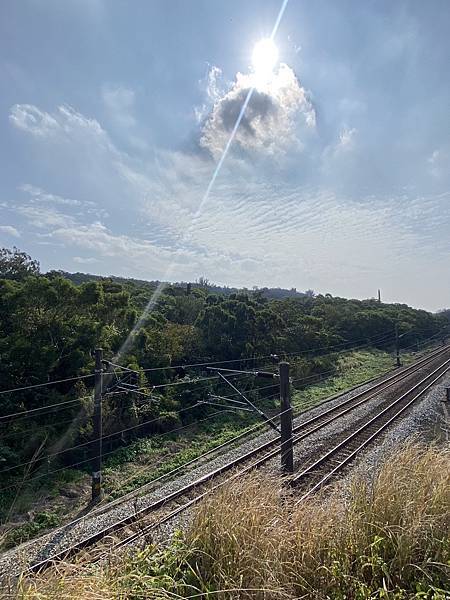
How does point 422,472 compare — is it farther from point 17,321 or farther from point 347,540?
point 17,321

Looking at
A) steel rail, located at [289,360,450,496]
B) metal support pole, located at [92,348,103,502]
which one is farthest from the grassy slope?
steel rail, located at [289,360,450,496]

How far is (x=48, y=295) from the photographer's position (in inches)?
535

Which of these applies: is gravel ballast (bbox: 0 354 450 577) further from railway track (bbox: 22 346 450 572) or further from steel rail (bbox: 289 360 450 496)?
steel rail (bbox: 289 360 450 496)

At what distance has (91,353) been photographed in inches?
573

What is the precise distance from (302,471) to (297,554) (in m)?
7.24

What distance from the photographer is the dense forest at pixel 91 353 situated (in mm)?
12031

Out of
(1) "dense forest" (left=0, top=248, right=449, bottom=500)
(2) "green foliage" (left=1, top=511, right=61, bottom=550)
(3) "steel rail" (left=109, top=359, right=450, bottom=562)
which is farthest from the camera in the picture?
(1) "dense forest" (left=0, top=248, right=449, bottom=500)

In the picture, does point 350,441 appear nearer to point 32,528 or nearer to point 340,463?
point 340,463

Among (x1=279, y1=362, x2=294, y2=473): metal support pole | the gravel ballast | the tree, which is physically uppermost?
the tree

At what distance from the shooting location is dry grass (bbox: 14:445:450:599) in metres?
2.37

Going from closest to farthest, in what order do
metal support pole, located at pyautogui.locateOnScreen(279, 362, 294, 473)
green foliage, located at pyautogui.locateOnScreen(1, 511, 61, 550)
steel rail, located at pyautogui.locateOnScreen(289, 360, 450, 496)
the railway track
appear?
the railway track → metal support pole, located at pyautogui.locateOnScreen(279, 362, 294, 473) → green foliage, located at pyautogui.locateOnScreen(1, 511, 61, 550) → steel rail, located at pyautogui.locateOnScreen(289, 360, 450, 496)

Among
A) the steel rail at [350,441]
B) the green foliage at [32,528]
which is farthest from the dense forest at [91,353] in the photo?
the steel rail at [350,441]

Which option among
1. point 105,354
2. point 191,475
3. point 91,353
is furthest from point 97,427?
point 105,354

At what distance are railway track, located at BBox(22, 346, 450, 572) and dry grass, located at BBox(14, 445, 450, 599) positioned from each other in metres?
0.47
